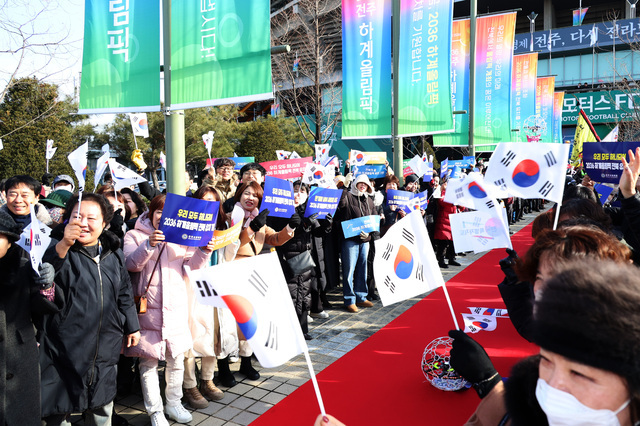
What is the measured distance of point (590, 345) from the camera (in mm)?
1044

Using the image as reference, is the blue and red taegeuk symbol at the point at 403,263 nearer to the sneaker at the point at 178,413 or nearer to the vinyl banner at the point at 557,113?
the sneaker at the point at 178,413

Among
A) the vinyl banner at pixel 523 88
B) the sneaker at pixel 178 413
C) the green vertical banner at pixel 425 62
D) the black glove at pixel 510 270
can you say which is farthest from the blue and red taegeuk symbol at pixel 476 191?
the vinyl banner at pixel 523 88

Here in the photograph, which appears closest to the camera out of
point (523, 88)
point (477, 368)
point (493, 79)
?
point (477, 368)

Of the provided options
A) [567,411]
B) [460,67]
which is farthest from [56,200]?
[460,67]

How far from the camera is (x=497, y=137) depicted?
15.5 metres

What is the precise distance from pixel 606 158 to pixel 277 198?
12.9 feet

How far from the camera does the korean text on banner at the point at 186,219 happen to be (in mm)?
3715

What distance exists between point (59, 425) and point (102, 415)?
0.87 ft

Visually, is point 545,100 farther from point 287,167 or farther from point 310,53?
point 287,167

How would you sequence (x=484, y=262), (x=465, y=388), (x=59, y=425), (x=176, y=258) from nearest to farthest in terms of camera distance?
(x=59, y=425), (x=176, y=258), (x=465, y=388), (x=484, y=262)

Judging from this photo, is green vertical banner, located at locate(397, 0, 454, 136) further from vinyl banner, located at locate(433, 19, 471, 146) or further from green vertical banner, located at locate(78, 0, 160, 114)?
green vertical banner, located at locate(78, 0, 160, 114)

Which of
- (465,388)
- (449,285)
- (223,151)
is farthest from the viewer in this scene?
(223,151)

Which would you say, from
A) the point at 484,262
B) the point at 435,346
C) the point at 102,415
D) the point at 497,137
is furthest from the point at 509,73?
the point at 102,415

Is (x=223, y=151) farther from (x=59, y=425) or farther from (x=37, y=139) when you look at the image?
(x=59, y=425)
